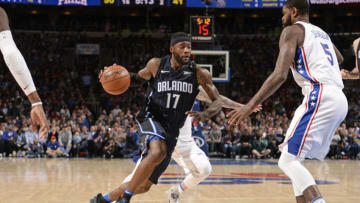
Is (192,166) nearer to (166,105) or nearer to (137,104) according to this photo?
(166,105)

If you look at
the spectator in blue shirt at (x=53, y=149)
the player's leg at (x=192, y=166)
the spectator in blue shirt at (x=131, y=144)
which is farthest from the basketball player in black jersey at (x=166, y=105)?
the spectator in blue shirt at (x=53, y=149)

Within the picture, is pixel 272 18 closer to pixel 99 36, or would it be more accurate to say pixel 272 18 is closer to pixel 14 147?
pixel 99 36

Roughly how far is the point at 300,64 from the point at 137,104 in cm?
1696

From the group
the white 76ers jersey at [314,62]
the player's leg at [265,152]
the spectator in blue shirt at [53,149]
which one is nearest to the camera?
the white 76ers jersey at [314,62]

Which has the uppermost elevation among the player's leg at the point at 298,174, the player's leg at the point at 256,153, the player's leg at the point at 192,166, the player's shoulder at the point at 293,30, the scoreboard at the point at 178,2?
the scoreboard at the point at 178,2

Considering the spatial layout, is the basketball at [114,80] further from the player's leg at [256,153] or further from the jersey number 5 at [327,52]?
the player's leg at [256,153]

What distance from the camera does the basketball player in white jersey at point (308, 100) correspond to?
3.89 m

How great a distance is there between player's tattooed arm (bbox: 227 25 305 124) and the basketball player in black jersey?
4.05 ft

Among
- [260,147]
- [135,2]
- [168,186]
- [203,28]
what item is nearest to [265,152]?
[260,147]

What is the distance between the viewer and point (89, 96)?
74.3ft

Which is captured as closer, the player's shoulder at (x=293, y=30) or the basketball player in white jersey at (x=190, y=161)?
the player's shoulder at (x=293, y=30)

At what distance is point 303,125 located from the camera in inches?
157

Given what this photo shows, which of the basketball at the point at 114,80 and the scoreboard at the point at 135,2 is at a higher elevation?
the scoreboard at the point at 135,2

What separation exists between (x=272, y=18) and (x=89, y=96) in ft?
39.2
